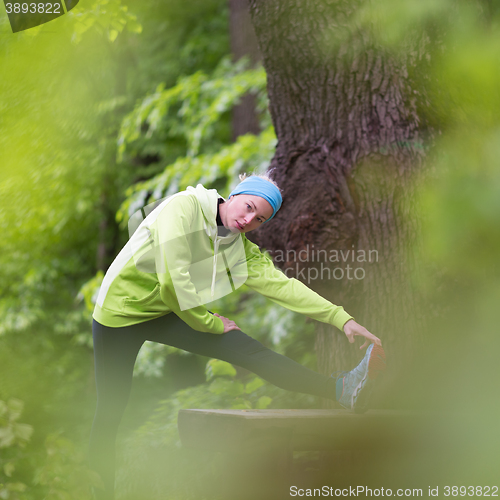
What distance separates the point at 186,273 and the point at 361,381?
0.97 metres

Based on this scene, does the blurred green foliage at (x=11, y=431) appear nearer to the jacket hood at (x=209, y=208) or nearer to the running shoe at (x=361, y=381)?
the jacket hood at (x=209, y=208)

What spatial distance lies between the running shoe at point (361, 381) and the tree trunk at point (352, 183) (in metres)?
0.53

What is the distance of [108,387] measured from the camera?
2438 mm

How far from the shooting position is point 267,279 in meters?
2.61

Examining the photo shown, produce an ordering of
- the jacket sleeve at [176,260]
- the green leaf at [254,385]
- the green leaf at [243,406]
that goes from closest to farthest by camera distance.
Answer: the jacket sleeve at [176,260], the green leaf at [243,406], the green leaf at [254,385]

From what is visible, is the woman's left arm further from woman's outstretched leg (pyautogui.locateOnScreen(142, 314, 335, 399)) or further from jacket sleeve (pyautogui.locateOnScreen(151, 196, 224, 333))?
jacket sleeve (pyautogui.locateOnScreen(151, 196, 224, 333))

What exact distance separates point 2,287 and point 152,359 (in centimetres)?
330

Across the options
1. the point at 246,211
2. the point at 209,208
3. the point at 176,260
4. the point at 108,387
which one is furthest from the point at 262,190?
the point at 108,387

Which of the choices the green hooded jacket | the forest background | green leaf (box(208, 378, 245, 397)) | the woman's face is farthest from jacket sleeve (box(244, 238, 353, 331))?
green leaf (box(208, 378, 245, 397))

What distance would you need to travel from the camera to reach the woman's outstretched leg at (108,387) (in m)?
2.41

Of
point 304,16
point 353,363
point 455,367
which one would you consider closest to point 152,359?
point 353,363

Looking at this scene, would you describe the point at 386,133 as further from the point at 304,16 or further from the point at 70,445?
the point at 70,445

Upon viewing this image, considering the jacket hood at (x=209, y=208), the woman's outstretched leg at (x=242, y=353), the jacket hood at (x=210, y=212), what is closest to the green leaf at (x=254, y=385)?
the woman's outstretched leg at (x=242, y=353)

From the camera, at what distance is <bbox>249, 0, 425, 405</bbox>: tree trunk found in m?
2.89
